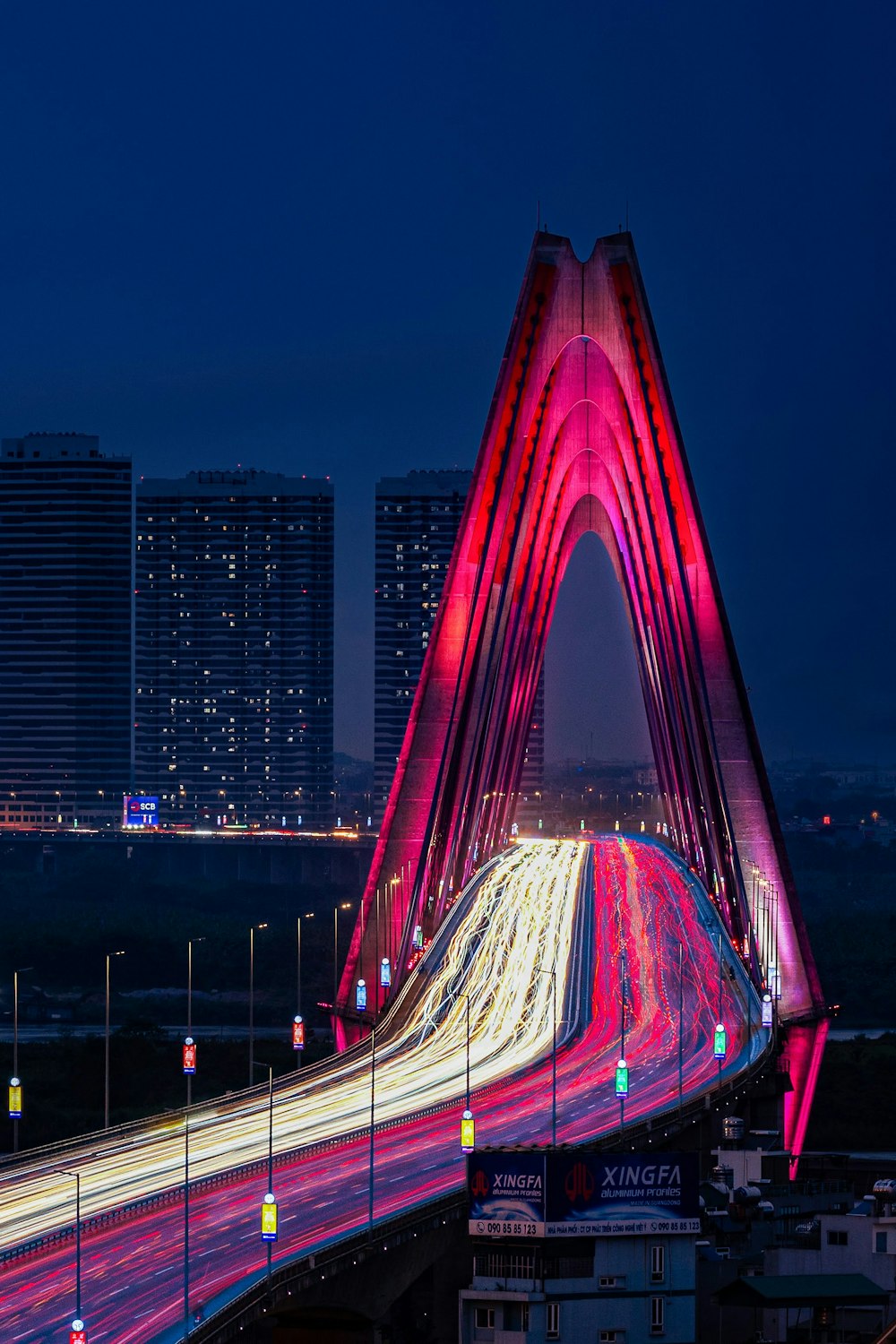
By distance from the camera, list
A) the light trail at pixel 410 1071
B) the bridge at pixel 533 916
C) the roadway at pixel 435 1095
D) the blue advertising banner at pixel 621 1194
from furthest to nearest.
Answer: the bridge at pixel 533 916, the light trail at pixel 410 1071, the blue advertising banner at pixel 621 1194, the roadway at pixel 435 1095

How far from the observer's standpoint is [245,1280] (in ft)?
150

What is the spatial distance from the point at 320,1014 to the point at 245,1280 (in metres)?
81.0

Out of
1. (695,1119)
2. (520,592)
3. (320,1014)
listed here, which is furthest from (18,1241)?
(320,1014)

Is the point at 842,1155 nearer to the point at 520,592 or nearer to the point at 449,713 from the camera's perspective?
the point at 449,713

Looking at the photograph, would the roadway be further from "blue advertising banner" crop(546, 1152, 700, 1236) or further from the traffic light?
"blue advertising banner" crop(546, 1152, 700, 1236)

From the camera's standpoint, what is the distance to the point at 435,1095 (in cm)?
6919

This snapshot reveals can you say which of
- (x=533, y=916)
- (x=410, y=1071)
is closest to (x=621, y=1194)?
(x=410, y=1071)

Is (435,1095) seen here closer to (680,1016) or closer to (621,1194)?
(680,1016)

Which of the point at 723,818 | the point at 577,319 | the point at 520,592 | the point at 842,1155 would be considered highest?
the point at 577,319

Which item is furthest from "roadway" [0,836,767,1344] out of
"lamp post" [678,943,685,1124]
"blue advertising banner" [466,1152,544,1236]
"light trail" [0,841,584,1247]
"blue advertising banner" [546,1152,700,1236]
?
"blue advertising banner" [546,1152,700,1236]

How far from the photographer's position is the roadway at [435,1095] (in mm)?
47406

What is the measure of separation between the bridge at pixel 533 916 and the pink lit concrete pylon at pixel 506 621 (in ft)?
0.39

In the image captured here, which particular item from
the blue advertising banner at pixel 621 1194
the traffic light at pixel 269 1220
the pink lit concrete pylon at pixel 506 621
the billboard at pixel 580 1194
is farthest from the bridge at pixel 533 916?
the traffic light at pixel 269 1220

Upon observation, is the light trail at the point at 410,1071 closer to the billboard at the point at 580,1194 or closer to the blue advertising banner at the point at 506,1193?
the blue advertising banner at the point at 506,1193
